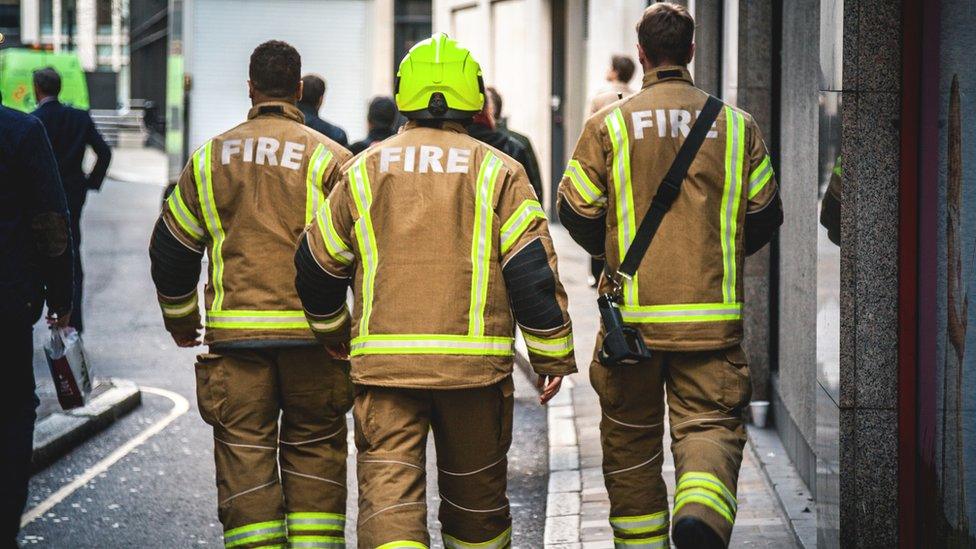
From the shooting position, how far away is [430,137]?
15.7 ft

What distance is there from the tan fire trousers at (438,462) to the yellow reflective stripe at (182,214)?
3.37 ft

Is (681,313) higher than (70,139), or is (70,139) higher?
(70,139)

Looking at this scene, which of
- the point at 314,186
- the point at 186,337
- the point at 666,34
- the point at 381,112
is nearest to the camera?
the point at 666,34

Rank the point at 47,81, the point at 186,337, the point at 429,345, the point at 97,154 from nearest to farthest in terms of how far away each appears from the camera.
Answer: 1. the point at 429,345
2. the point at 186,337
3. the point at 47,81
4. the point at 97,154

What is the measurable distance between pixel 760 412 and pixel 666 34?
328cm

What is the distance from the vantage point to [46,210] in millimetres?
5836

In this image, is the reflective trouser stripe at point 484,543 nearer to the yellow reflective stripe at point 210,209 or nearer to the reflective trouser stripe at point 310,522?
the reflective trouser stripe at point 310,522

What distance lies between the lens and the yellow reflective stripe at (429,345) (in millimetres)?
4637

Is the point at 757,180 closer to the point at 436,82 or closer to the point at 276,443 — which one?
the point at 436,82

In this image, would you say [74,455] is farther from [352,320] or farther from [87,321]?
[87,321]

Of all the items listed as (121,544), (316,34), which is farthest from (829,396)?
(316,34)

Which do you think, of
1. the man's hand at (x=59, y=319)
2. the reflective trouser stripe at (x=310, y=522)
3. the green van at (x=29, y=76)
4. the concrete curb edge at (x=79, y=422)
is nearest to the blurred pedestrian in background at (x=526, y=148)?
the concrete curb edge at (x=79, y=422)

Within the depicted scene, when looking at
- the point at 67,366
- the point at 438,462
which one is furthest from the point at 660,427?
the point at 67,366

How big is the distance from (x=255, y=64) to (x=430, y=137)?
111 cm
